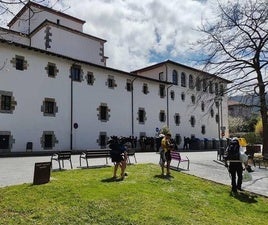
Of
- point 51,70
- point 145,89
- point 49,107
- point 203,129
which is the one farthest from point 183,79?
point 49,107

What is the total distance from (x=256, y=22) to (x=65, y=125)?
17.3 meters

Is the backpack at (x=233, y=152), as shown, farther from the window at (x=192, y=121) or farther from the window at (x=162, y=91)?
the window at (x=192, y=121)

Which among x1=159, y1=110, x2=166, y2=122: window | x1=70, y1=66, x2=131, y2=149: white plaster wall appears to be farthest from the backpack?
x1=159, y1=110, x2=166, y2=122: window

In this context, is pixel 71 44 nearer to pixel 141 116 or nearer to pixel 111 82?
pixel 111 82

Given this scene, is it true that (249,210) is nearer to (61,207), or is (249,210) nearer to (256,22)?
(61,207)

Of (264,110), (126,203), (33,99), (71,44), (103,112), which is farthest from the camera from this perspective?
(71,44)

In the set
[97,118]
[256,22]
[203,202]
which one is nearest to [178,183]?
[203,202]

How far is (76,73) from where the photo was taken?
102 ft

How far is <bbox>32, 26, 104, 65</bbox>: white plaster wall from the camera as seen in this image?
37.1 m

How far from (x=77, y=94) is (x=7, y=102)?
6847 millimetres

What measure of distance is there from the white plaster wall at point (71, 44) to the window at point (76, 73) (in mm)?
6649

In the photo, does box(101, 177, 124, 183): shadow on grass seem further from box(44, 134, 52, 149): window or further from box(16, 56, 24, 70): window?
box(16, 56, 24, 70): window

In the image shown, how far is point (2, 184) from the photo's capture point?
10.6m

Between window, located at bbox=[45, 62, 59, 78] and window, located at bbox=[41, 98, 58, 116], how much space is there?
2201mm
